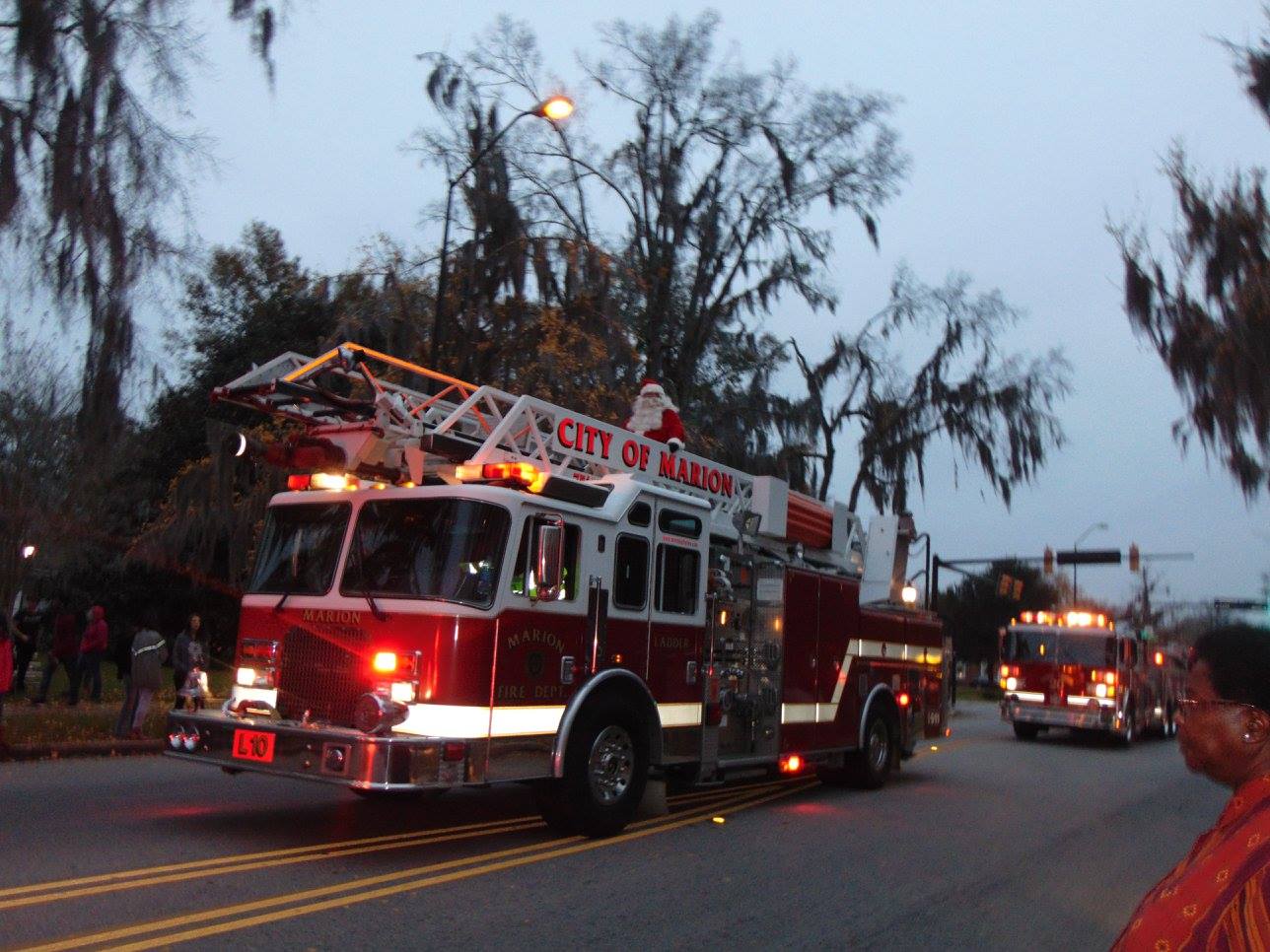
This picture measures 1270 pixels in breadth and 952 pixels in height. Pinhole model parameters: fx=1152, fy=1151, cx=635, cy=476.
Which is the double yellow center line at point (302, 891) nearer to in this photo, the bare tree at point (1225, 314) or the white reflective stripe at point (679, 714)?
the white reflective stripe at point (679, 714)

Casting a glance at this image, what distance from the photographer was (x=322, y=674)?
797cm

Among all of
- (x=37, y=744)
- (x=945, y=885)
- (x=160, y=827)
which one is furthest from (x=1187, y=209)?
(x=37, y=744)

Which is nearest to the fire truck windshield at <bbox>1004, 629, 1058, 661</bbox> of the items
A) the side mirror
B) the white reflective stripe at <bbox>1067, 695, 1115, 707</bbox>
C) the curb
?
the white reflective stripe at <bbox>1067, 695, 1115, 707</bbox>

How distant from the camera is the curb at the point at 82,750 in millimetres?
12258

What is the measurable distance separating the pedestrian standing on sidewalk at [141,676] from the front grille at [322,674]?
6173mm

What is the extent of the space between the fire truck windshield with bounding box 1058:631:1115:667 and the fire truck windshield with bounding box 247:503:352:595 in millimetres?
17460

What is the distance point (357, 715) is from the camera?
7254 mm

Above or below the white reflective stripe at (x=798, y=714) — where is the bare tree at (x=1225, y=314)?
above

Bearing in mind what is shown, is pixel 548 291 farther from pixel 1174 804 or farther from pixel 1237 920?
pixel 1237 920

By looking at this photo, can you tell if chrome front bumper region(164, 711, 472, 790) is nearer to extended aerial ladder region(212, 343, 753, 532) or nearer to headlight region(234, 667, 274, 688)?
headlight region(234, 667, 274, 688)

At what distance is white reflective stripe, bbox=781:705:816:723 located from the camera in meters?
11.0

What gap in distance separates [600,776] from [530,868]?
112cm

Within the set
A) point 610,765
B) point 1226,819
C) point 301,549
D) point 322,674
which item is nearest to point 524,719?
point 610,765

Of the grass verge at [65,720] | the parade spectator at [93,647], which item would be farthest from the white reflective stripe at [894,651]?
the parade spectator at [93,647]
